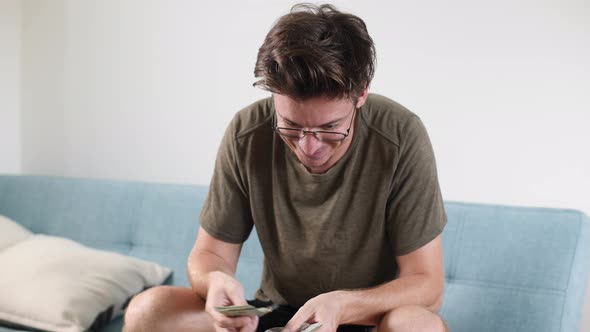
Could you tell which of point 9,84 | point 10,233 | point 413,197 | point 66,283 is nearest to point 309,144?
point 413,197

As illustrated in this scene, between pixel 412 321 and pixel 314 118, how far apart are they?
0.50m

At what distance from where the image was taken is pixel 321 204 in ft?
6.15

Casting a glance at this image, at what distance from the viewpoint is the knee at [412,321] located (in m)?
1.59

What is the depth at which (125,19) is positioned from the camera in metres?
3.22

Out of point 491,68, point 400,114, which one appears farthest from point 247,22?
point 400,114

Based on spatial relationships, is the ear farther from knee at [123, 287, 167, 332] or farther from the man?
knee at [123, 287, 167, 332]

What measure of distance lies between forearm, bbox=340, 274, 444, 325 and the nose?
33 centimetres

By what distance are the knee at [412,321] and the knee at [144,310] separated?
567 mm

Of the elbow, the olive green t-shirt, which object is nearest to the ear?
the olive green t-shirt

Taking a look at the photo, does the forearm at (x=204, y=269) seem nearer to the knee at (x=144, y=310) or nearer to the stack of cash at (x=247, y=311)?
the knee at (x=144, y=310)

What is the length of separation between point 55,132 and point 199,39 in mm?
956

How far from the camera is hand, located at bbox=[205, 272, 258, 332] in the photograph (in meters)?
1.62

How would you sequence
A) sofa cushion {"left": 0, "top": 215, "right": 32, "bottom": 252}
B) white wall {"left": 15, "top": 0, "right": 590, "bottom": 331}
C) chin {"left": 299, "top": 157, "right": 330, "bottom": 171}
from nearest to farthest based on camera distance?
chin {"left": 299, "top": 157, "right": 330, "bottom": 171}
white wall {"left": 15, "top": 0, "right": 590, "bottom": 331}
sofa cushion {"left": 0, "top": 215, "right": 32, "bottom": 252}

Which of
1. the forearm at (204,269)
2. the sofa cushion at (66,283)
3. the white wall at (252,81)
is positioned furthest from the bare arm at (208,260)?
the white wall at (252,81)
